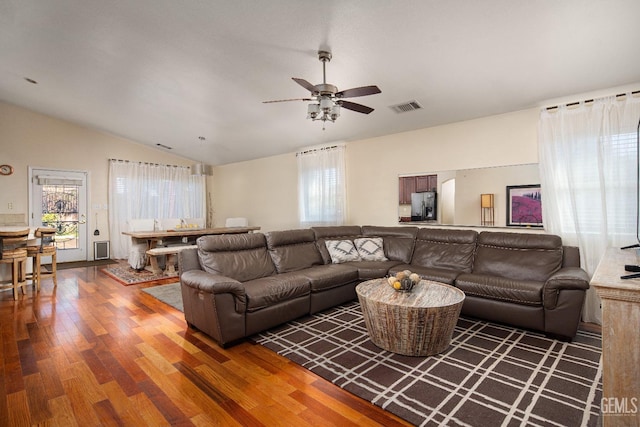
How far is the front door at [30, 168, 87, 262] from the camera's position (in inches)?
244

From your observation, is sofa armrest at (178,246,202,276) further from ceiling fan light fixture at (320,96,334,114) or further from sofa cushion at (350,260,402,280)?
ceiling fan light fixture at (320,96,334,114)

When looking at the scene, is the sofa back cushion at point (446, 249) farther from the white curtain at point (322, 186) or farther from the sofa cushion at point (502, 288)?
the white curtain at point (322, 186)

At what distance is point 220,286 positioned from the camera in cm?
253

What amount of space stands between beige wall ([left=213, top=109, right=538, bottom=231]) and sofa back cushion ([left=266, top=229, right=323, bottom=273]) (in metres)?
1.36

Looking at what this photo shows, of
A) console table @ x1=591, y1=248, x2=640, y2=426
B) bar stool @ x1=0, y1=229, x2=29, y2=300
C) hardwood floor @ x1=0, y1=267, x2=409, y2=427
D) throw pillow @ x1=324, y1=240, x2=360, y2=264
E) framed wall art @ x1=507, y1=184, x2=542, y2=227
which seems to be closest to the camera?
console table @ x1=591, y1=248, x2=640, y2=426

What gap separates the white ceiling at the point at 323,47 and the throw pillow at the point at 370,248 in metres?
1.73

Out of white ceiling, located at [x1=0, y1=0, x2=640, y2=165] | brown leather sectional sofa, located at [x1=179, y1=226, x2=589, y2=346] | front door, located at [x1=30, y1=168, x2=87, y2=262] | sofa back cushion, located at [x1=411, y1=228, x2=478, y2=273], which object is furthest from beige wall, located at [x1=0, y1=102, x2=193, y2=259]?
sofa back cushion, located at [x1=411, y1=228, x2=478, y2=273]

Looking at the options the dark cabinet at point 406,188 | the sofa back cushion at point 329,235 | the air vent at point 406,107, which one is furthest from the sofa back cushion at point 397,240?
the air vent at point 406,107

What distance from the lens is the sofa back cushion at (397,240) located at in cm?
426

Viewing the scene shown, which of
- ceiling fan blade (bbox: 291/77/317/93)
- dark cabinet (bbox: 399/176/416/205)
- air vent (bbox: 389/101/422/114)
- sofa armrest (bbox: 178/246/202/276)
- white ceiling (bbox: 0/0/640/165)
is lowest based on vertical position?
sofa armrest (bbox: 178/246/202/276)

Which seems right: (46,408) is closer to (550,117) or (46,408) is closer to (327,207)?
(327,207)

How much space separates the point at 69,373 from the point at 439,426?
8.20 feet

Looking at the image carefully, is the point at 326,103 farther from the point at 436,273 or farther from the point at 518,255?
the point at 518,255

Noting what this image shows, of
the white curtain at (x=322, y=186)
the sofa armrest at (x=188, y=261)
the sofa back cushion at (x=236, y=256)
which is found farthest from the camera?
the white curtain at (x=322, y=186)
